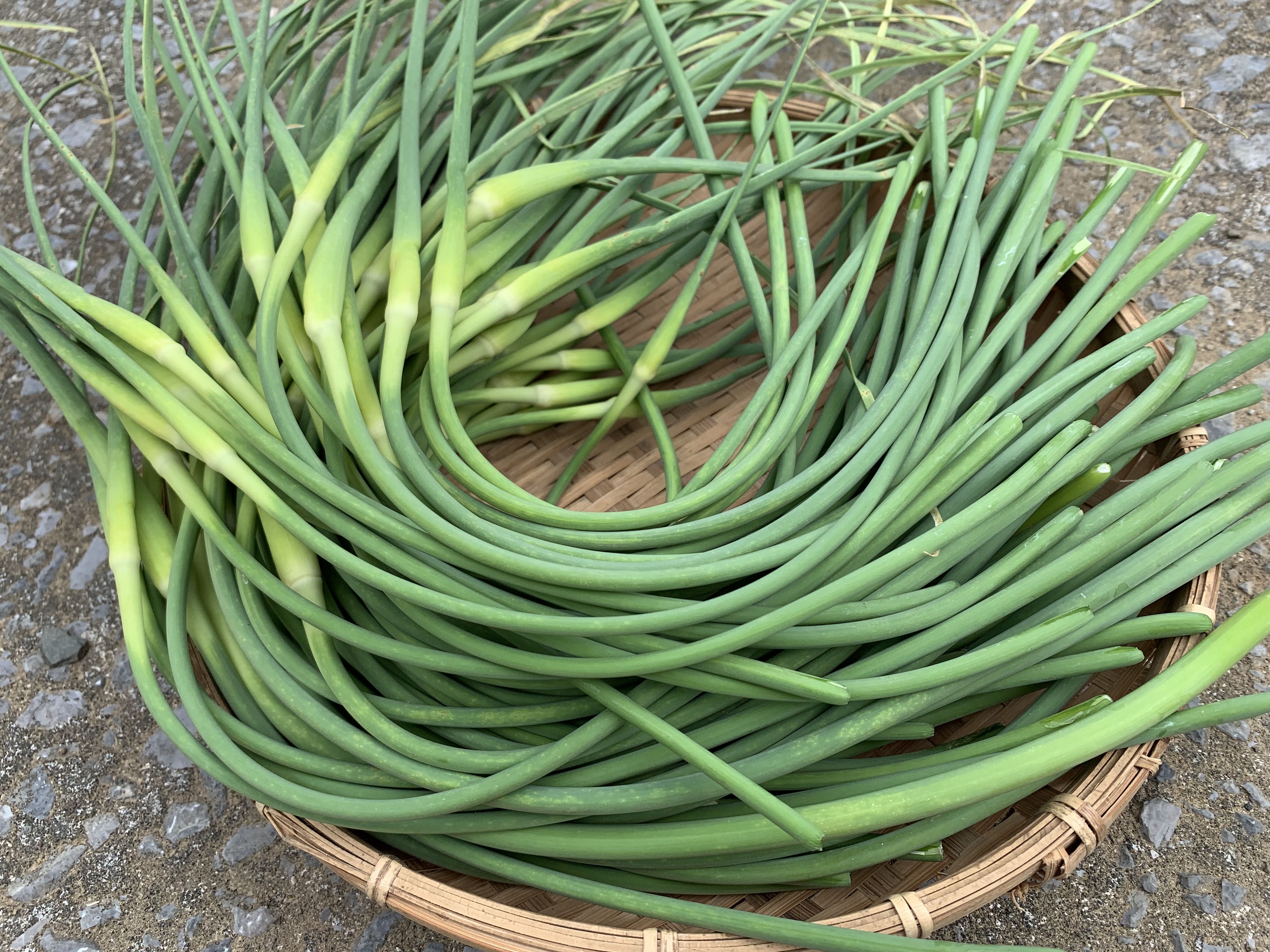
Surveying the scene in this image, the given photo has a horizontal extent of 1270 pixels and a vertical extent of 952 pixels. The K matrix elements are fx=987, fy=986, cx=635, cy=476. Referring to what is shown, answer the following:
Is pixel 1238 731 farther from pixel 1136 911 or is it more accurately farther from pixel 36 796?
pixel 36 796

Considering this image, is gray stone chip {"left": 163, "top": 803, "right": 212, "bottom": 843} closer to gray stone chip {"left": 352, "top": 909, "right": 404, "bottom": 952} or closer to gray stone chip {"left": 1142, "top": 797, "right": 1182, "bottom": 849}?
gray stone chip {"left": 352, "top": 909, "right": 404, "bottom": 952}

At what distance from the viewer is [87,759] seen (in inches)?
42.8

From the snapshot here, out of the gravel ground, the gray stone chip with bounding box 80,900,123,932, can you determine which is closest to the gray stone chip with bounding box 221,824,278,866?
the gravel ground

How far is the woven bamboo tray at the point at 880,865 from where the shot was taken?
2.46 ft

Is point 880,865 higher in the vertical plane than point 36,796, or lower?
higher

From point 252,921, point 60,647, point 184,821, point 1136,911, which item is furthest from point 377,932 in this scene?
point 1136,911

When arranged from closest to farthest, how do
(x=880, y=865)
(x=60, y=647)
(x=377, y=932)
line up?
(x=880, y=865) → (x=377, y=932) → (x=60, y=647)

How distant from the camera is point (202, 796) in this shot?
107 cm

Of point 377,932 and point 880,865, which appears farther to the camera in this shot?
point 377,932

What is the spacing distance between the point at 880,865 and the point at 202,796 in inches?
28.0

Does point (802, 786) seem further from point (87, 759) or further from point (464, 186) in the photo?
point (87, 759)

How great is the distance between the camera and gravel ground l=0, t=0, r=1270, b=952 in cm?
98

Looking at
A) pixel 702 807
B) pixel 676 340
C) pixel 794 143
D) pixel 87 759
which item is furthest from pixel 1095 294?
pixel 87 759

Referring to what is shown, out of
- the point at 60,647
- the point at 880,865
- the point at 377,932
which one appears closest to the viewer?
the point at 880,865
